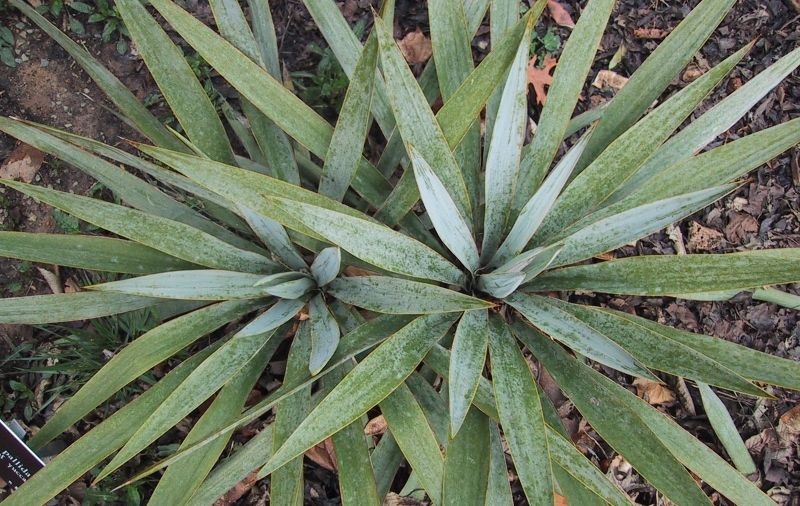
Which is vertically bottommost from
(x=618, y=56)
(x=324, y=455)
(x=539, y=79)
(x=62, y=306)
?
(x=324, y=455)

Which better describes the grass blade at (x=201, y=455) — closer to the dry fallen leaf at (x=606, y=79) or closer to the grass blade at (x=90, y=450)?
the grass blade at (x=90, y=450)

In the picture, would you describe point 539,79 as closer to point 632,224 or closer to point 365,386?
point 632,224

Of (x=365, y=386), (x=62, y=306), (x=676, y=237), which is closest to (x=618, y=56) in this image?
(x=676, y=237)

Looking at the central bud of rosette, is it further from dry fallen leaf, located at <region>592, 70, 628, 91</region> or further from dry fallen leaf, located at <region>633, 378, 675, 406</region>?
dry fallen leaf, located at <region>592, 70, 628, 91</region>

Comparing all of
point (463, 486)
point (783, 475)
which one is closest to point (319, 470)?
point (463, 486)

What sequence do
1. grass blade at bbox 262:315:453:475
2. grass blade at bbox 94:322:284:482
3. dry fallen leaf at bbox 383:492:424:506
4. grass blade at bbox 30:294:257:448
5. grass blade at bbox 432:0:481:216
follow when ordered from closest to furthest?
1. grass blade at bbox 262:315:453:475
2. grass blade at bbox 94:322:284:482
3. grass blade at bbox 30:294:257:448
4. grass blade at bbox 432:0:481:216
5. dry fallen leaf at bbox 383:492:424:506

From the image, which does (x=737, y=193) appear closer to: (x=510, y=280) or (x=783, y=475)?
(x=783, y=475)

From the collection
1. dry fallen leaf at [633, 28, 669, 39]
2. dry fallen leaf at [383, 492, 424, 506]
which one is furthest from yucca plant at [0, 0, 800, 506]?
dry fallen leaf at [633, 28, 669, 39]

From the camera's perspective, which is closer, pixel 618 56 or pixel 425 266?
pixel 425 266
